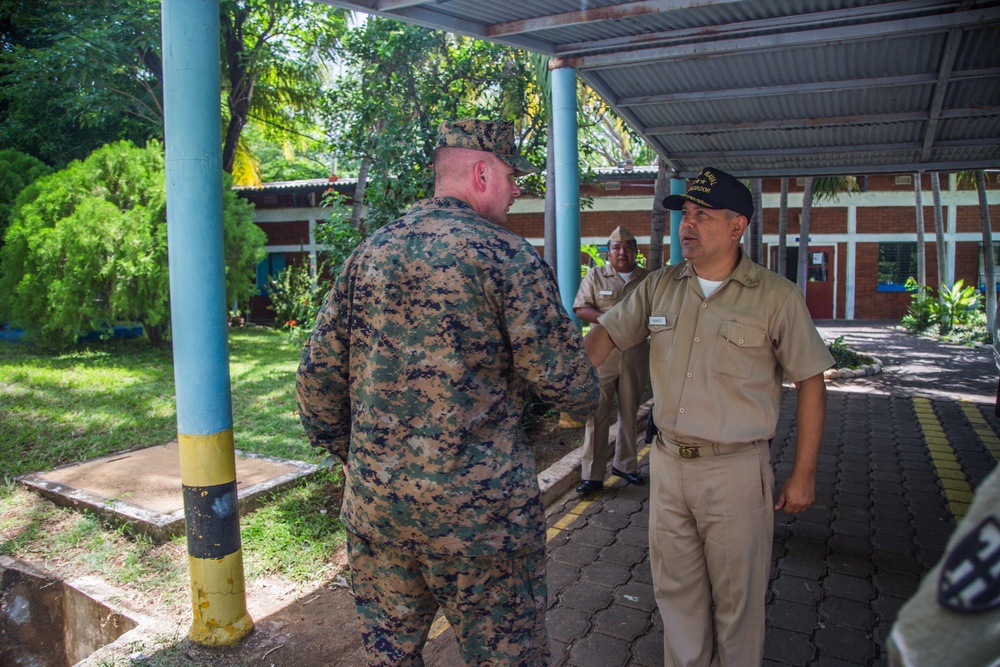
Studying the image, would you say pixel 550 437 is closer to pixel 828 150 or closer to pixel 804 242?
pixel 828 150

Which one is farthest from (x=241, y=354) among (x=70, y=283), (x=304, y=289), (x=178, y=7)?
(x=178, y=7)

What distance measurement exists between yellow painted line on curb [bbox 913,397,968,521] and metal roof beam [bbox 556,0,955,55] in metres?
2.89

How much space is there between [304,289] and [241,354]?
18.9 ft

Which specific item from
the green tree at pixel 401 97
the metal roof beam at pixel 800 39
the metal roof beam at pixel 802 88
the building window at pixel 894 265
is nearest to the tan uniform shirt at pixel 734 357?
the metal roof beam at pixel 800 39

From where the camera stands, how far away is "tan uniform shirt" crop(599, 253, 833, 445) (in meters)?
2.63

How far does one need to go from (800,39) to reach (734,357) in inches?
120

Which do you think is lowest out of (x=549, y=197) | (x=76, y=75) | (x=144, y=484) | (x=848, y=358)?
(x=144, y=484)

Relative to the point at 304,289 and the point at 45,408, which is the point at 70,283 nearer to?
the point at 45,408

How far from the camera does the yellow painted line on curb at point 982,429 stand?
686 centimetres

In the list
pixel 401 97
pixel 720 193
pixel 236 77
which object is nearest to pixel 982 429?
pixel 720 193

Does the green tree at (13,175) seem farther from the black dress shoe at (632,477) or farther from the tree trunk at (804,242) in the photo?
the tree trunk at (804,242)

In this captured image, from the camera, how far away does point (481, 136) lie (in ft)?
6.98

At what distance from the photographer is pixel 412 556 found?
81.6 inches

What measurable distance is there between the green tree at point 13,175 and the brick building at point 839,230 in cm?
860
